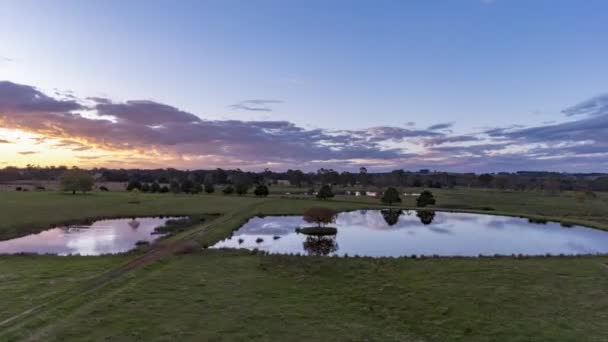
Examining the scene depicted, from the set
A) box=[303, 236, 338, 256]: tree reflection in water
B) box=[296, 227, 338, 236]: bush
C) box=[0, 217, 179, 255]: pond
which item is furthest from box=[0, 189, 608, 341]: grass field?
box=[296, 227, 338, 236]: bush

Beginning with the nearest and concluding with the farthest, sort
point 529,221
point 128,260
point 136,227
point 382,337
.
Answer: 1. point 382,337
2. point 128,260
3. point 136,227
4. point 529,221

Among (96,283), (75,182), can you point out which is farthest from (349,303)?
(75,182)

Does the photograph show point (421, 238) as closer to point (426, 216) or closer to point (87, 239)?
point (426, 216)

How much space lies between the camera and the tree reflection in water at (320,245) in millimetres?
36781

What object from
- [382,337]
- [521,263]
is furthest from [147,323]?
[521,263]

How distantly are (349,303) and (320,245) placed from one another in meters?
22.5

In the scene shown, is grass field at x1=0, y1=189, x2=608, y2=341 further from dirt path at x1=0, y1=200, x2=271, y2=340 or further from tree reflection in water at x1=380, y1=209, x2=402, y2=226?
tree reflection in water at x1=380, y1=209, x2=402, y2=226

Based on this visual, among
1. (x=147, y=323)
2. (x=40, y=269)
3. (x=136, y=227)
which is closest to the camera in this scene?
(x=147, y=323)

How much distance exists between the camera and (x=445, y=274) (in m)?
24.6

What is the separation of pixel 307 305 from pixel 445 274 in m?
11.3

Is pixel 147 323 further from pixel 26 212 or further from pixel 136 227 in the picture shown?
pixel 26 212

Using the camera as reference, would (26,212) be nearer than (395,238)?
No

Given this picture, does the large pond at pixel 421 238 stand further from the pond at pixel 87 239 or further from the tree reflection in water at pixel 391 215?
the pond at pixel 87 239

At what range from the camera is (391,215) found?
71.4 meters
